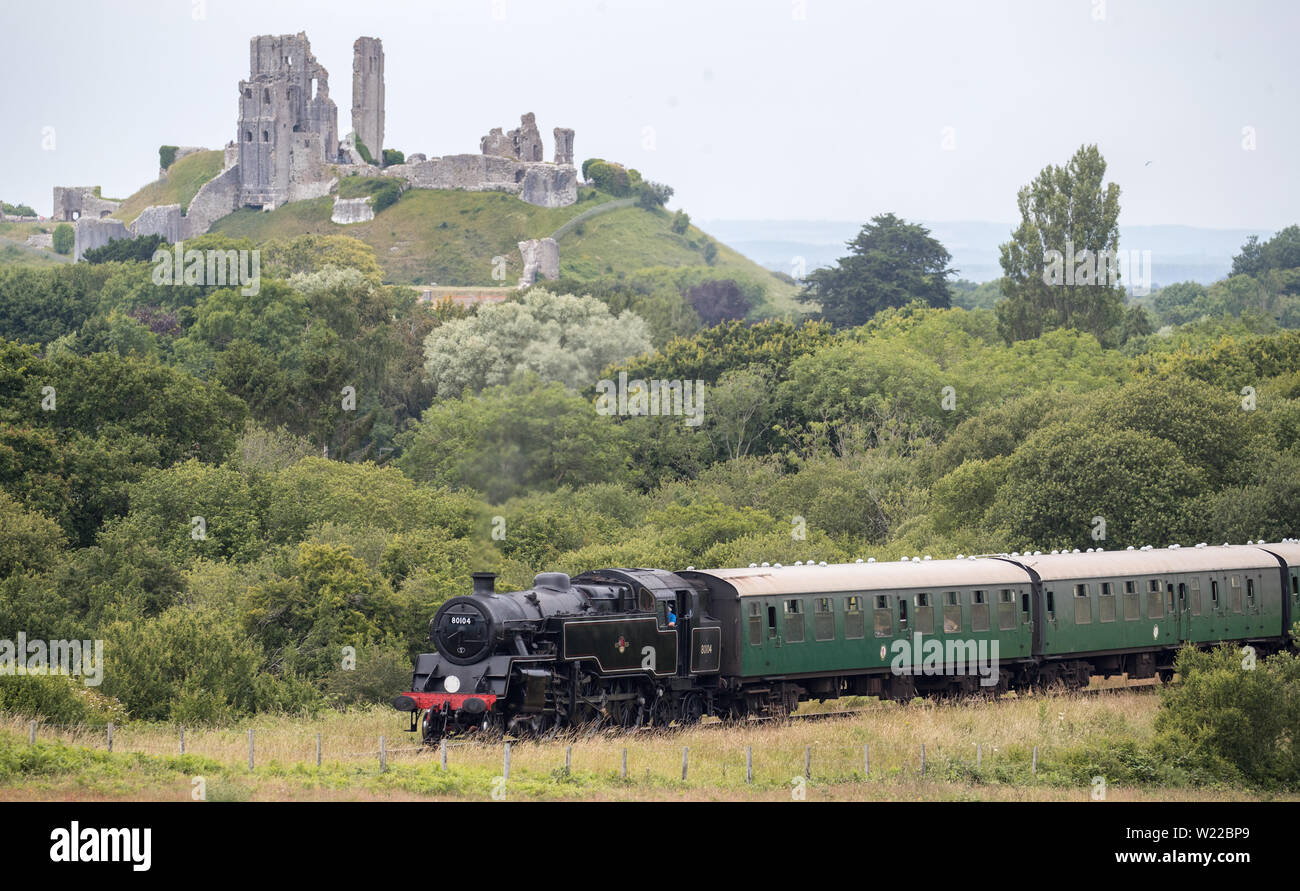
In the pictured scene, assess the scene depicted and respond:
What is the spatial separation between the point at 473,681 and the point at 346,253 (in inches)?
4565

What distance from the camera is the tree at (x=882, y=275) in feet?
434

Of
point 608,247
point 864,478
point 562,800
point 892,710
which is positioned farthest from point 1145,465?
point 608,247

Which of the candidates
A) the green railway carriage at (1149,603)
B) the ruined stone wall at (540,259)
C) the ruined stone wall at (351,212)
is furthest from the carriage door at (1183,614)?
the ruined stone wall at (351,212)

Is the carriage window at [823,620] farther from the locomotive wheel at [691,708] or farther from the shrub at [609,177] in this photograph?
the shrub at [609,177]

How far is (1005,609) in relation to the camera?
32.6 metres

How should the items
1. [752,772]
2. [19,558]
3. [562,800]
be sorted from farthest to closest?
[19,558], [752,772], [562,800]

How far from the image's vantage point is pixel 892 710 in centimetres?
3039

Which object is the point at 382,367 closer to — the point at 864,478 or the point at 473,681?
the point at 864,478

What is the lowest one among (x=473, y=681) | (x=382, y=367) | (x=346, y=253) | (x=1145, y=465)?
(x=473, y=681)

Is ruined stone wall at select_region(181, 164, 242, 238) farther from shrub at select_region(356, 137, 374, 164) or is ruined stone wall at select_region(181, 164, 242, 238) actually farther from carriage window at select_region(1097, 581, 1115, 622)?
carriage window at select_region(1097, 581, 1115, 622)

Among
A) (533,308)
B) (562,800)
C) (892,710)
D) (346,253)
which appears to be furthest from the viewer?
(346,253)

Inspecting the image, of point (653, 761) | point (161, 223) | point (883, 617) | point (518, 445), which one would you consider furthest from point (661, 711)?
point (161, 223)

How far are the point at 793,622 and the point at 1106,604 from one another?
27.4 ft

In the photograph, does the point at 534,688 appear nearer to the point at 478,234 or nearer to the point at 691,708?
the point at 691,708
